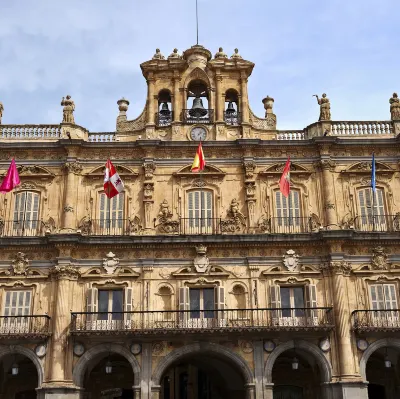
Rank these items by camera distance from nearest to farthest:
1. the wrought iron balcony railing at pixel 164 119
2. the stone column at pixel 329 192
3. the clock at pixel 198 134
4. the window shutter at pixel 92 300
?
1. the window shutter at pixel 92 300
2. the stone column at pixel 329 192
3. the clock at pixel 198 134
4. the wrought iron balcony railing at pixel 164 119

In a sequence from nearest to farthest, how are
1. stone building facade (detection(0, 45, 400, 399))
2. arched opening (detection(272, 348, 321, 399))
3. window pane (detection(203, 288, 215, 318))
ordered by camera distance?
stone building facade (detection(0, 45, 400, 399))
window pane (detection(203, 288, 215, 318))
arched opening (detection(272, 348, 321, 399))

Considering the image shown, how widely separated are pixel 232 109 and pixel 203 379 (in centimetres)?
1842

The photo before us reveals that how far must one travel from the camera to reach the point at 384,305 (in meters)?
29.5

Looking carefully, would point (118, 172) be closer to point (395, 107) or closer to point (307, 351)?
point (307, 351)

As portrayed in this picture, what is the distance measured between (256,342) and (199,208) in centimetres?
757

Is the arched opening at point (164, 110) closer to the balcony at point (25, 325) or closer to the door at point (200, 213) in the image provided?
the door at point (200, 213)

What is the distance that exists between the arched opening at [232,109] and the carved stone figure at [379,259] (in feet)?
33.4

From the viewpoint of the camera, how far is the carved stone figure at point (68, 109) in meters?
33.2

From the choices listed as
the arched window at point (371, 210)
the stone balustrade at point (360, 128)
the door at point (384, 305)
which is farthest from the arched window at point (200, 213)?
the door at point (384, 305)

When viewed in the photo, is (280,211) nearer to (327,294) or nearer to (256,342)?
(327,294)

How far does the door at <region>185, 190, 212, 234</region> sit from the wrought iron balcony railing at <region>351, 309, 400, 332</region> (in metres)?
8.38

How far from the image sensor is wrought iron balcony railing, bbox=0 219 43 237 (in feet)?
101

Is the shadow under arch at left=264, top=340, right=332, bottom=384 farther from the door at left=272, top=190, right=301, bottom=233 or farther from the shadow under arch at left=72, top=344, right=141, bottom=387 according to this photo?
the shadow under arch at left=72, top=344, right=141, bottom=387

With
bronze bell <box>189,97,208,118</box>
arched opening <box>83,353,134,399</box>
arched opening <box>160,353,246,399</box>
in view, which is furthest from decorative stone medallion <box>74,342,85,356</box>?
bronze bell <box>189,97,208,118</box>
